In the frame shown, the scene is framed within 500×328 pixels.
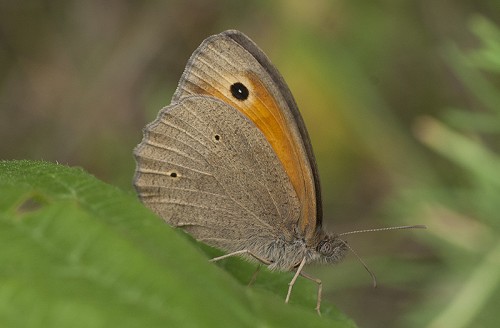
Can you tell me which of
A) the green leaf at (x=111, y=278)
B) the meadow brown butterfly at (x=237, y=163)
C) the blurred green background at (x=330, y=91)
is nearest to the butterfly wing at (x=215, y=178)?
the meadow brown butterfly at (x=237, y=163)

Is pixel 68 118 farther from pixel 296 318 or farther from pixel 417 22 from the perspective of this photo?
pixel 296 318

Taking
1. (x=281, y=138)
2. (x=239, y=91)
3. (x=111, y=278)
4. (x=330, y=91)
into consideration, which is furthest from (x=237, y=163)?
(x=330, y=91)

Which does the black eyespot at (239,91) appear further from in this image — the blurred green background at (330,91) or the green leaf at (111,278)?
the blurred green background at (330,91)

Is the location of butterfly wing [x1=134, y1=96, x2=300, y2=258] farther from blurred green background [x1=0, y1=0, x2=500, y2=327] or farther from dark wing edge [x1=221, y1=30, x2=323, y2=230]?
blurred green background [x1=0, y1=0, x2=500, y2=327]

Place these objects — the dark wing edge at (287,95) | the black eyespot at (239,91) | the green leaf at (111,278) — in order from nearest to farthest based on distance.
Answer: the green leaf at (111,278), the dark wing edge at (287,95), the black eyespot at (239,91)

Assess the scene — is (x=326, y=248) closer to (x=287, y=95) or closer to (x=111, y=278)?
(x=287, y=95)

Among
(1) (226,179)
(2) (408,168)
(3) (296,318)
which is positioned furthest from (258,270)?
(2) (408,168)
